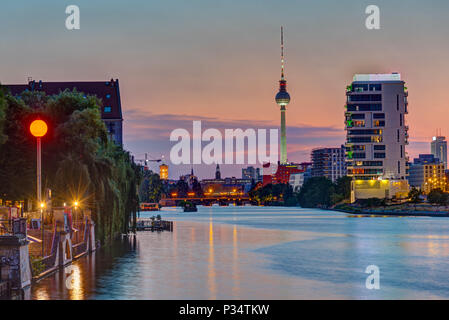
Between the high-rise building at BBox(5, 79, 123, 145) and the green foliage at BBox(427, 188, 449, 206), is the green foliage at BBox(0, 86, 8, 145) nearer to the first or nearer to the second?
the high-rise building at BBox(5, 79, 123, 145)

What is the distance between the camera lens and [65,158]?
55344 mm

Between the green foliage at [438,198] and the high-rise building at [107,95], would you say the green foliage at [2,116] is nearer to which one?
the high-rise building at [107,95]

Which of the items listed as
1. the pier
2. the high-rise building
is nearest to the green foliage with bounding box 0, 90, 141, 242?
the pier

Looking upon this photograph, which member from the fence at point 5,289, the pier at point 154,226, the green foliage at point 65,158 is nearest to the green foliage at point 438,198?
the pier at point 154,226

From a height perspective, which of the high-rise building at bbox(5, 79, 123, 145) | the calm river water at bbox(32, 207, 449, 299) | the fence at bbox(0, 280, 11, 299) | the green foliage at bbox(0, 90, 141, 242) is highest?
the high-rise building at bbox(5, 79, 123, 145)

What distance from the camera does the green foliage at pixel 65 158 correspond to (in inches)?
2176

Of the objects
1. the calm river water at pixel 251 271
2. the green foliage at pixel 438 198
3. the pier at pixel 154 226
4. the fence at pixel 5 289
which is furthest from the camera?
the green foliage at pixel 438 198

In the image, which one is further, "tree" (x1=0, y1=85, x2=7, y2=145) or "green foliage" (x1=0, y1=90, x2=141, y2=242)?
"green foliage" (x1=0, y1=90, x2=141, y2=242)


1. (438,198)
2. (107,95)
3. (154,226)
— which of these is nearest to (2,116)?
(154,226)

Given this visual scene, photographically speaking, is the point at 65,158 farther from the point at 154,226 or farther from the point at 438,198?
the point at 438,198

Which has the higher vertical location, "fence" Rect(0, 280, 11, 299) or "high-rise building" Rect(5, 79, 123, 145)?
"high-rise building" Rect(5, 79, 123, 145)

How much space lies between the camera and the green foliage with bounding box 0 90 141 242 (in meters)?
55.3
